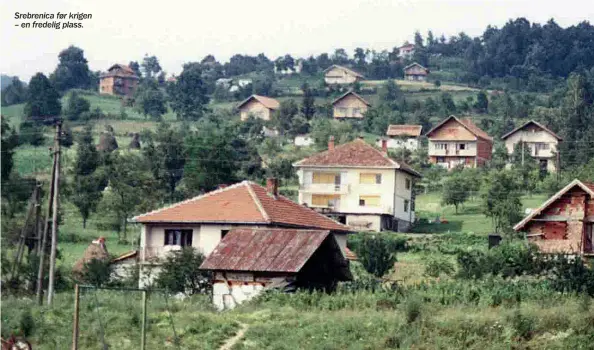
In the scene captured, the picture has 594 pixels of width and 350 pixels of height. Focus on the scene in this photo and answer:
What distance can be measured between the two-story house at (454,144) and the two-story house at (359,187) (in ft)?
71.6

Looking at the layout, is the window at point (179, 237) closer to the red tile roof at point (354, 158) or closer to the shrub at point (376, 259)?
the shrub at point (376, 259)

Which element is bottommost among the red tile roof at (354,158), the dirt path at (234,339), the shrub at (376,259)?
the dirt path at (234,339)

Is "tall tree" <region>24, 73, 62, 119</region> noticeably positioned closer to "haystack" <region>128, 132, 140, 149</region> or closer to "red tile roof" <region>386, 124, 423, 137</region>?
"haystack" <region>128, 132, 140, 149</region>

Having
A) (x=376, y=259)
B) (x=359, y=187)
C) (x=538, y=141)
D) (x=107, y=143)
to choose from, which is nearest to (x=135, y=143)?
(x=107, y=143)

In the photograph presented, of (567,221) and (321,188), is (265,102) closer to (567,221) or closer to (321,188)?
(321,188)

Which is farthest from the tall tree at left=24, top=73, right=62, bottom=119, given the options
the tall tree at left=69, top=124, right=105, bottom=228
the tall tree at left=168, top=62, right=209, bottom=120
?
the tall tree at left=69, top=124, right=105, bottom=228

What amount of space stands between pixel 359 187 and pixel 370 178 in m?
0.79

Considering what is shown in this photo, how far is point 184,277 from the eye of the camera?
129 feet

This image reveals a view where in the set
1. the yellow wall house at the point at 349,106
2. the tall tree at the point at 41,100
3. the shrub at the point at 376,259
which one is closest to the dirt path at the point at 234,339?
the shrub at the point at 376,259

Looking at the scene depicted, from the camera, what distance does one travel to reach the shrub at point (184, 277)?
39.0 meters

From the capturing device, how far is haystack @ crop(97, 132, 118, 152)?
81.8m

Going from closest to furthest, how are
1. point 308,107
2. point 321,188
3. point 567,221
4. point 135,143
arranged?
point 567,221 < point 321,188 < point 135,143 < point 308,107

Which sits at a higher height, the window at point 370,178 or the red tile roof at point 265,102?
the red tile roof at point 265,102

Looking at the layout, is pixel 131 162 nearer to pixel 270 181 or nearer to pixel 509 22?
pixel 270 181
